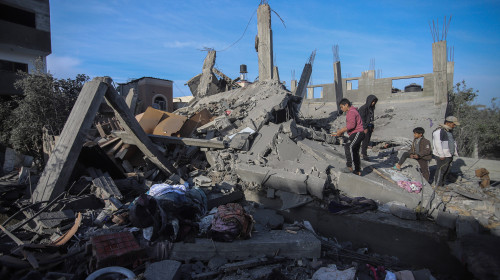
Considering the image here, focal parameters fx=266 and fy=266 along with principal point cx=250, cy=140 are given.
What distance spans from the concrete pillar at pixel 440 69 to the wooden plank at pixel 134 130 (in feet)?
32.1

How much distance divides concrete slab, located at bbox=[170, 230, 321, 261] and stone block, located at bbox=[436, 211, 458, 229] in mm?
1913

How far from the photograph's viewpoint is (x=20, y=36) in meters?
14.9

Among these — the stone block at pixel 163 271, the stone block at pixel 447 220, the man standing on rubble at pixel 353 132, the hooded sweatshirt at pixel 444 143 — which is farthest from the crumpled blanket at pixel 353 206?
the stone block at pixel 163 271

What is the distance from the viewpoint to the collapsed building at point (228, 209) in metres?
3.18

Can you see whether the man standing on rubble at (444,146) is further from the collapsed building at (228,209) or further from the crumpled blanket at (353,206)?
the crumpled blanket at (353,206)

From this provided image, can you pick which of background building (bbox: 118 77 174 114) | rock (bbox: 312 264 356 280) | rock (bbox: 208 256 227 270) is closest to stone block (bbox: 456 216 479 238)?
rock (bbox: 312 264 356 280)

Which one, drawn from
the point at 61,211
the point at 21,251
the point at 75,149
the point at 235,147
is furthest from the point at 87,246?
the point at 235,147

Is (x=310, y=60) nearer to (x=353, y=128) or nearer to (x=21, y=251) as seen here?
(x=353, y=128)

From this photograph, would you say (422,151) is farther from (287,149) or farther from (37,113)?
(37,113)

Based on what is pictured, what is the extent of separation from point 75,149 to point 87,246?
1.91 meters

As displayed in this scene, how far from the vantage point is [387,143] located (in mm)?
8695

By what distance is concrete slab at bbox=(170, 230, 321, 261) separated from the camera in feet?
10.9

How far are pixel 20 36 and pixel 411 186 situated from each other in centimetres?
1992

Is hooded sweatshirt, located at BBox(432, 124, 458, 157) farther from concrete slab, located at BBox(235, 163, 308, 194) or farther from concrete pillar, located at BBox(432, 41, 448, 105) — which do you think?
concrete pillar, located at BBox(432, 41, 448, 105)
